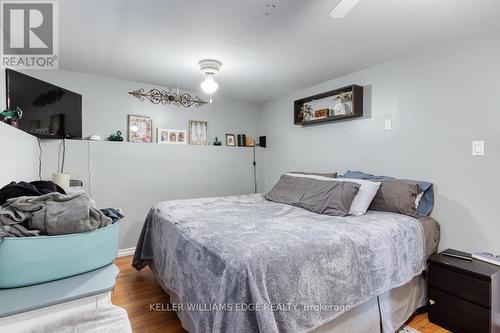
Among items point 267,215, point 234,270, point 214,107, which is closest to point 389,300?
point 267,215

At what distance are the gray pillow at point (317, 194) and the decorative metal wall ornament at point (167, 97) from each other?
1896mm

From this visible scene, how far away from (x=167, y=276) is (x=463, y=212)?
250cm

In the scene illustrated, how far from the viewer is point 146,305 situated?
2135 mm

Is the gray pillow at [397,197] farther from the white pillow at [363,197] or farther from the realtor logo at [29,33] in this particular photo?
the realtor logo at [29,33]

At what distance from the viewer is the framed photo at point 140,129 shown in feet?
11.3

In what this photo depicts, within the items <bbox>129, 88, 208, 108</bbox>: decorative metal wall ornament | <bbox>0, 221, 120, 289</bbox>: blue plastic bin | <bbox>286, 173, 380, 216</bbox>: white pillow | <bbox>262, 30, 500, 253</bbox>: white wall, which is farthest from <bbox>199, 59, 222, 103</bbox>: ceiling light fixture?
<bbox>0, 221, 120, 289</bbox>: blue plastic bin

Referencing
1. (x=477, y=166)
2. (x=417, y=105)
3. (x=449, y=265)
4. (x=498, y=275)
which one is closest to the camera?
(x=498, y=275)

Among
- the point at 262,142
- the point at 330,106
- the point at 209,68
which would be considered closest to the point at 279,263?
the point at 209,68

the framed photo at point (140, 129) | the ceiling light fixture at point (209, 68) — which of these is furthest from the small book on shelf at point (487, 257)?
the framed photo at point (140, 129)

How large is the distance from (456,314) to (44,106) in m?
3.86

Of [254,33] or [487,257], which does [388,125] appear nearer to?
[487,257]

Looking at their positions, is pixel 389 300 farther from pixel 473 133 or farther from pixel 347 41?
pixel 347 41

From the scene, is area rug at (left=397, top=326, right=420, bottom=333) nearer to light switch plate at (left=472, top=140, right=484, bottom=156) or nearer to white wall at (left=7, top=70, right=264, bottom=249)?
light switch plate at (left=472, top=140, right=484, bottom=156)

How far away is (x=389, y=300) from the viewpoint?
1.80 m
